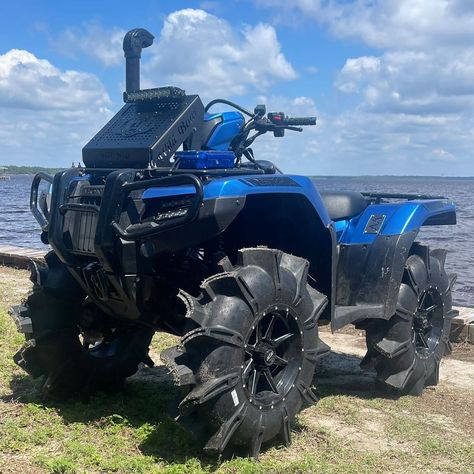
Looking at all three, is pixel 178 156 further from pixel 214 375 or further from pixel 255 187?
pixel 214 375

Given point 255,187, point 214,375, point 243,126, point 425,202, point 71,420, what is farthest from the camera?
point 425,202

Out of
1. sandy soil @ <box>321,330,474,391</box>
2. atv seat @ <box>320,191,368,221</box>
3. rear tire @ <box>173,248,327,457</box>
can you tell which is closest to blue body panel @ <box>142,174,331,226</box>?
rear tire @ <box>173,248,327,457</box>

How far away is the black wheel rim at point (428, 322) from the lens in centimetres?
624

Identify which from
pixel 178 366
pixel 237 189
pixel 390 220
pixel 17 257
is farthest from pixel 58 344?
pixel 17 257

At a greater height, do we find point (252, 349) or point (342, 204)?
point (342, 204)

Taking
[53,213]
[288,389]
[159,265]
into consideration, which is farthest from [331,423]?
[53,213]

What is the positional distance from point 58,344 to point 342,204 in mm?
2632

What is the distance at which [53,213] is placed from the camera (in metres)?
4.70

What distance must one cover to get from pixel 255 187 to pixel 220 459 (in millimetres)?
1686

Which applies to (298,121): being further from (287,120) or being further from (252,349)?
(252,349)

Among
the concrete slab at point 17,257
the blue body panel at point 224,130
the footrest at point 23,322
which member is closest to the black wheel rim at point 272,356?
the blue body panel at point 224,130

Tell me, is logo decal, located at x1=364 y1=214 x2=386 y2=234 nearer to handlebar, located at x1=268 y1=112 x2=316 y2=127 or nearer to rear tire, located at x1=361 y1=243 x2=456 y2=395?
rear tire, located at x1=361 y1=243 x2=456 y2=395

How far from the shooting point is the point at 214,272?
16.3ft

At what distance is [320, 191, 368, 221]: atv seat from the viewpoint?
6039 mm
